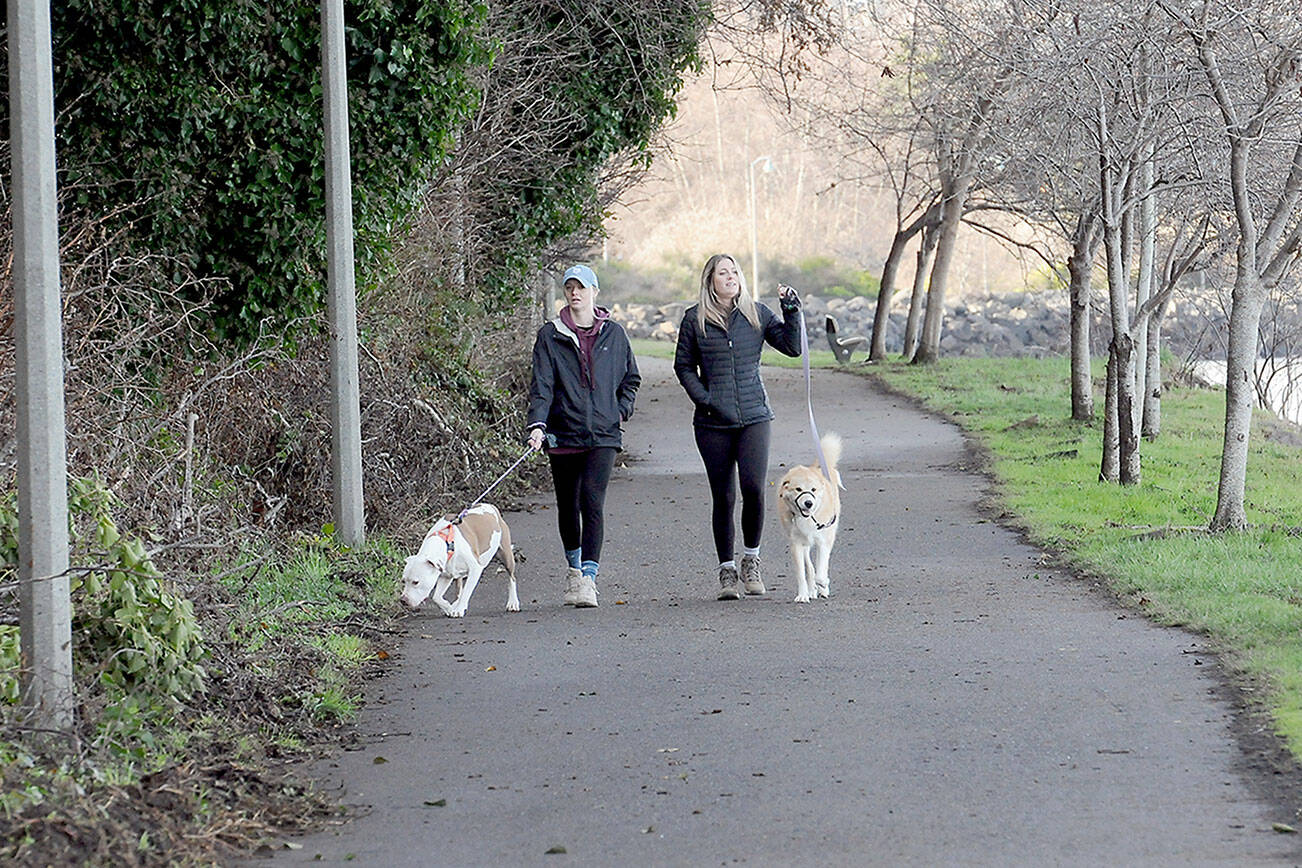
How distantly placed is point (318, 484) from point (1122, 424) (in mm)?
7885

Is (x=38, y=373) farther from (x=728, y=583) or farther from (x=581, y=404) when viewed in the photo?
(x=728, y=583)

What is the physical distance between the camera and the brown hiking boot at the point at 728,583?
408 inches

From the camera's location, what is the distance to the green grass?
855 centimetres

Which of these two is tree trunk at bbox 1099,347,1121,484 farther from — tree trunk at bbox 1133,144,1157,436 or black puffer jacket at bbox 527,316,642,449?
black puffer jacket at bbox 527,316,642,449

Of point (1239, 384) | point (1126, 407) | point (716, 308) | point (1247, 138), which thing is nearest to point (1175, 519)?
point (1239, 384)

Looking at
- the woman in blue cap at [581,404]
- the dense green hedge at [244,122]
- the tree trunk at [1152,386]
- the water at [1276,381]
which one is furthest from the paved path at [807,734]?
the water at [1276,381]

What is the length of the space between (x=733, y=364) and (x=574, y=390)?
3.19ft

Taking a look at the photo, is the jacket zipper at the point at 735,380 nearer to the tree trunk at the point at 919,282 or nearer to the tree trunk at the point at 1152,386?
the tree trunk at the point at 1152,386

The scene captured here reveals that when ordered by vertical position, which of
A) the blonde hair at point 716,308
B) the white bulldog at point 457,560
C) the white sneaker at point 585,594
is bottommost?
the white sneaker at point 585,594

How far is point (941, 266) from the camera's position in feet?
117

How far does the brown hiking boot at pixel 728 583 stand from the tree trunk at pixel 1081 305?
9812mm

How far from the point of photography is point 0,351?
865cm

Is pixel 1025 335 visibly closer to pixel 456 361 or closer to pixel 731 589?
pixel 456 361

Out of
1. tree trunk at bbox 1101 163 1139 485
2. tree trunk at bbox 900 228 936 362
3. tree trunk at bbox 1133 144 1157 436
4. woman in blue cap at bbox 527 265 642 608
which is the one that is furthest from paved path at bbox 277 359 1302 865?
tree trunk at bbox 900 228 936 362
